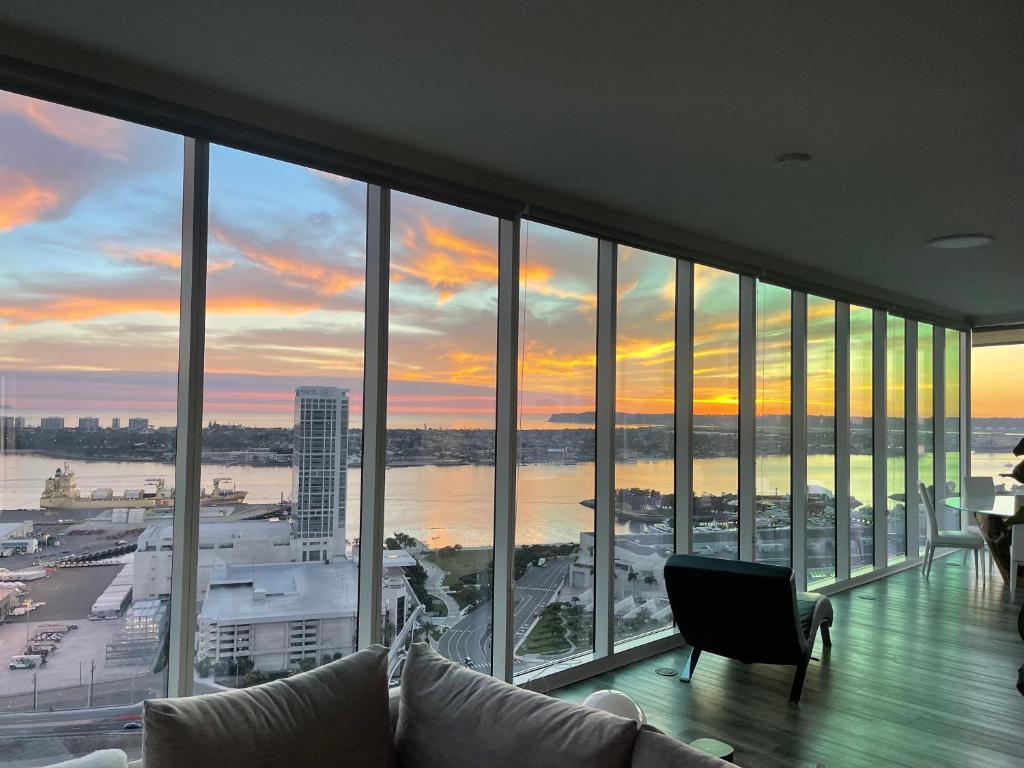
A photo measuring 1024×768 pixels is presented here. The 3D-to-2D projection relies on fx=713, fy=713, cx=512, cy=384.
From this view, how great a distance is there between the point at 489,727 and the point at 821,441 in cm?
595

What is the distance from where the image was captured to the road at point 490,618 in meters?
3.98

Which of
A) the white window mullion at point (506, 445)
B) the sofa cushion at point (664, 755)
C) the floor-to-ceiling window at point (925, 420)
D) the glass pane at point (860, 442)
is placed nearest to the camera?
the sofa cushion at point (664, 755)

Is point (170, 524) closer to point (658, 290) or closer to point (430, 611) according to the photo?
point (430, 611)

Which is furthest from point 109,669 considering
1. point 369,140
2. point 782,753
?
point 782,753

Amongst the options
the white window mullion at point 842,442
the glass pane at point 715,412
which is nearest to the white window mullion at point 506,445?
the glass pane at point 715,412

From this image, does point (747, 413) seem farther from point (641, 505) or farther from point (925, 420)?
point (925, 420)

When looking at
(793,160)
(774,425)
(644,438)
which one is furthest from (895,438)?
(793,160)

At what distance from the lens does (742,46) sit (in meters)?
2.57

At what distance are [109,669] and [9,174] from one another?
6.39 ft

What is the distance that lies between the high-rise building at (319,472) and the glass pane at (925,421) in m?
7.90

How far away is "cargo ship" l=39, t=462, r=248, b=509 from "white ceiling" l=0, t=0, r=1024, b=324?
1594 mm

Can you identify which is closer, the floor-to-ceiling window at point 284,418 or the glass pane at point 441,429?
the floor-to-ceiling window at point 284,418

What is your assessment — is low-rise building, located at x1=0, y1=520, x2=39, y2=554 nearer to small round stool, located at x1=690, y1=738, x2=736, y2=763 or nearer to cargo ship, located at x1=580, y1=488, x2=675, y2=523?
small round stool, located at x1=690, y1=738, x2=736, y2=763

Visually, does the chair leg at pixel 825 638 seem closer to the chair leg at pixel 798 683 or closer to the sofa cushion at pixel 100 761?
the chair leg at pixel 798 683
